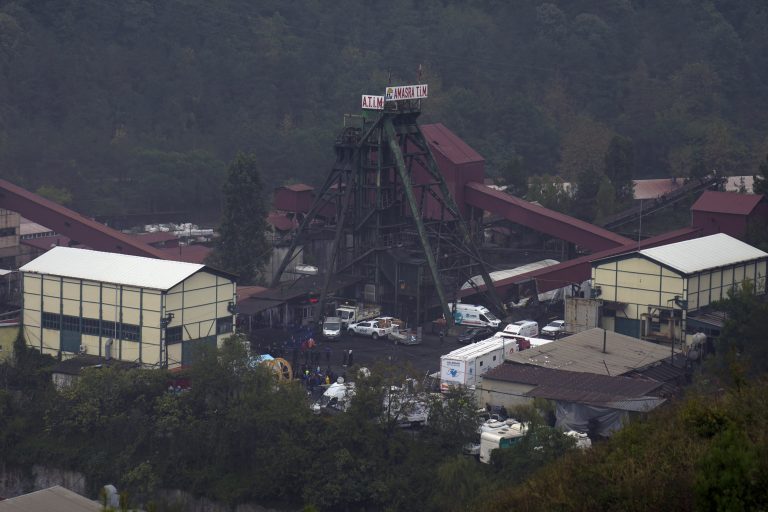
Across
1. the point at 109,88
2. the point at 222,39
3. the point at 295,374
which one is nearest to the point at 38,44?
the point at 109,88

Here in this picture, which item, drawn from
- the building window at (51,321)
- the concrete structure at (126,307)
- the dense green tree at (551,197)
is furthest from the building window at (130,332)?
the dense green tree at (551,197)

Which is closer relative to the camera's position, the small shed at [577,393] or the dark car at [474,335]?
the small shed at [577,393]

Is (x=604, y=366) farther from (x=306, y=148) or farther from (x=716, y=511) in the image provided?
(x=306, y=148)

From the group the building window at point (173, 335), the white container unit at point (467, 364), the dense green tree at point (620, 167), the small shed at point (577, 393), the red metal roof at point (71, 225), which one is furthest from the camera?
the dense green tree at point (620, 167)

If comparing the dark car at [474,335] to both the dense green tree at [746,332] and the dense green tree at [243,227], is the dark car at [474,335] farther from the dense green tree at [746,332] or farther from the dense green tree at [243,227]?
the dense green tree at [243,227]

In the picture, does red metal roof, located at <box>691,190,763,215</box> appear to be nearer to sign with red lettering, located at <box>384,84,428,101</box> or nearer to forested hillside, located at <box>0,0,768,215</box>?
sign with red lettering, located at <box>384,84,428,101</box>

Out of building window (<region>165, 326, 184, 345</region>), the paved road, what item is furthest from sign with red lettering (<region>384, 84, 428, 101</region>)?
building window (<region>165, 326, 184, 345</region>)

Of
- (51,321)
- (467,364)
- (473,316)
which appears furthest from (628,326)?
(51,321)
